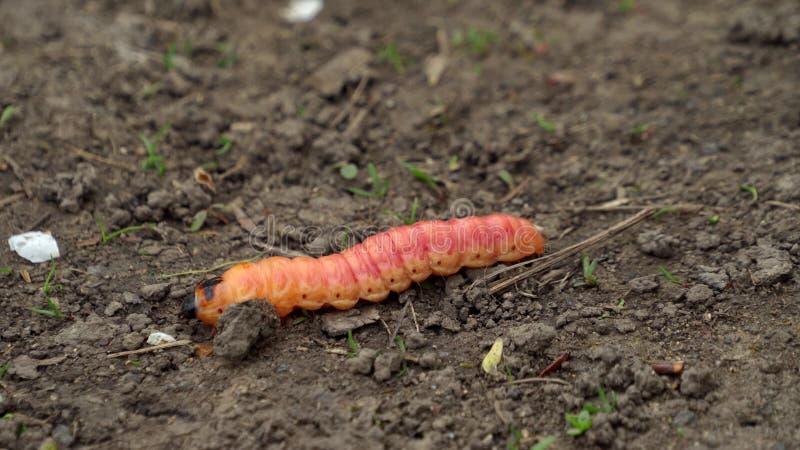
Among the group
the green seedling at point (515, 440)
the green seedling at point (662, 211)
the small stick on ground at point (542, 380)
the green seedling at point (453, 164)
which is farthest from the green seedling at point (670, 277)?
the green seedling at point (453, 164)

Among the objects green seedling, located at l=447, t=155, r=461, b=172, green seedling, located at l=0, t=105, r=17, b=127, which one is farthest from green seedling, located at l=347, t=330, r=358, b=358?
green seedling, located at l=0, t=105, r=17, b=127

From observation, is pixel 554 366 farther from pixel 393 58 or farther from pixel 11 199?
pixel 11 199

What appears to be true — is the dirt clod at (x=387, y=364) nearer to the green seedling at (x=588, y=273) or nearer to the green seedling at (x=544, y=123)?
the green seedling at (x=588, y=273)

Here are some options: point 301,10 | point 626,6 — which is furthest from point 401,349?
point 626,6

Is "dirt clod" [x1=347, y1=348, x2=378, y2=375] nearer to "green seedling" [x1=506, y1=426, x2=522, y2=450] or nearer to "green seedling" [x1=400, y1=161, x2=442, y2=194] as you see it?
"green seedling" [x1=506, y1=426, x2=522, y2=450]

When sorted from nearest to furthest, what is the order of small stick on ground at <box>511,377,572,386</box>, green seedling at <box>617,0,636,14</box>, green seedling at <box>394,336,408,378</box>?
small stick on ground at <box>511,377,572,386</box> → green seedling at <box>394,336,408,378</box> → green seedling at <box>617,0,636,14</box>

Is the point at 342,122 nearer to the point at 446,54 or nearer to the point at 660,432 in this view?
the point at 446,54

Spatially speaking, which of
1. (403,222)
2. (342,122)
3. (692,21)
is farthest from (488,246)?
(692,21)

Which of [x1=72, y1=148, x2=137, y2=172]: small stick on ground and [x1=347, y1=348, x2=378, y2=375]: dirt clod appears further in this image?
[x1=72, y1=148, x2=137, y2=172]: small stick on ground
